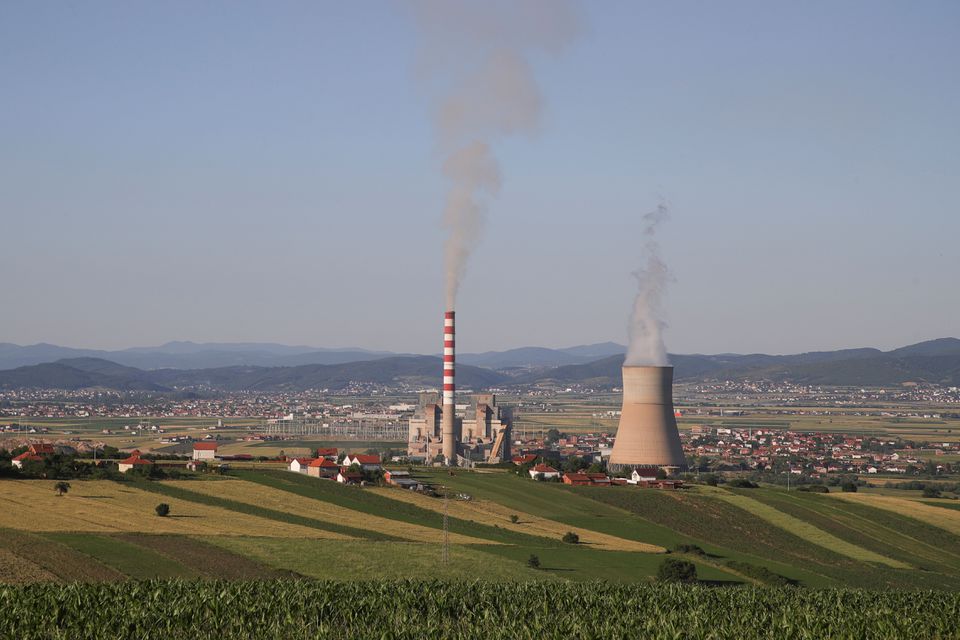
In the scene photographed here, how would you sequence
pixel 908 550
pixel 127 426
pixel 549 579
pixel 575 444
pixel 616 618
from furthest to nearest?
pixel 127 426 < pixel 575 444 < pixel 908 550 < pixel 549 579 < pixel 616 618

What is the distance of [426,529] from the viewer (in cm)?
5803

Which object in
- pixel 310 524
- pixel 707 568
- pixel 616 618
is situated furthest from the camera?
pixel 310 524

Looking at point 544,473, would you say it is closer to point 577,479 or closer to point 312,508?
point 577,479

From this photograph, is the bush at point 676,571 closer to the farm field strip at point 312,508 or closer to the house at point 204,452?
the farm field strip at point 312,508

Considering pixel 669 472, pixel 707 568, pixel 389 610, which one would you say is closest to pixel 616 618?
pixel 389 610

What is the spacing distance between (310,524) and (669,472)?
120 ft

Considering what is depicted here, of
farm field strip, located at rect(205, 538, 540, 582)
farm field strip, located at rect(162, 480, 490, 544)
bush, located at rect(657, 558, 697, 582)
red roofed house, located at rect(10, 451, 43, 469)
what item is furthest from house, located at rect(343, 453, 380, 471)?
bush, located at rect(657, 558, 697, 582)

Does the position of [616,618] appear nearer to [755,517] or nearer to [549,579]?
[549,579]

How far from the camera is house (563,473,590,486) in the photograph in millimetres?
83250

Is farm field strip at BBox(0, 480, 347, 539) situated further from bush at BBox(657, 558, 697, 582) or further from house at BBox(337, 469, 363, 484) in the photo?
house at BBox(337, 469, 363, 484)

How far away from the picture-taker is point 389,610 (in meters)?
31.6

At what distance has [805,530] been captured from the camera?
67812 mm

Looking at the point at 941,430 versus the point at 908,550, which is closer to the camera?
the point at 908,550

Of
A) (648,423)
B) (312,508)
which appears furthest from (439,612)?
(648,423)
